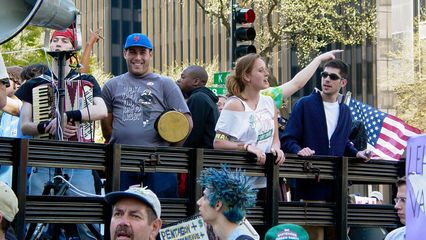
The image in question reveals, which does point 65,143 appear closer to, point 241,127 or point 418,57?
point 241,127

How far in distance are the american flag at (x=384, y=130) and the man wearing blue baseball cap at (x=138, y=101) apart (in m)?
4.28

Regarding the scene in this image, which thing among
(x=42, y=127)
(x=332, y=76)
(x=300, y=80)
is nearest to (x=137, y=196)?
(x=42, y=127)

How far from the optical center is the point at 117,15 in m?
81.9

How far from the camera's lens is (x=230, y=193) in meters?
7.11

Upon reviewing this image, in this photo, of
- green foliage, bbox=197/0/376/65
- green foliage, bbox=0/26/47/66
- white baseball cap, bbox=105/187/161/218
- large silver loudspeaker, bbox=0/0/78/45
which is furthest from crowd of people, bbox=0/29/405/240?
green foliage, bbox=197/0/376/65

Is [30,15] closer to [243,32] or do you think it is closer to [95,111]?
[95,111]

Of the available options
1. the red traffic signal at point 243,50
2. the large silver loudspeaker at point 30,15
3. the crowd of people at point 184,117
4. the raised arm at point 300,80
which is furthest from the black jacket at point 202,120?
the red traffic signal at point 243,50

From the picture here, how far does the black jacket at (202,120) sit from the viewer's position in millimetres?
10039

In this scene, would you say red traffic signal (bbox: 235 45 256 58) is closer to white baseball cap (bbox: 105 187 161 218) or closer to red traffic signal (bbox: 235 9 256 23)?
red traffic signal (bbox: 235 9 256 23)

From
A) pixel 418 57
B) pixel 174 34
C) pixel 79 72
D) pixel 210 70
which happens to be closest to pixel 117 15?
pixel 174 34

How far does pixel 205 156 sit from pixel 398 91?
4363cm

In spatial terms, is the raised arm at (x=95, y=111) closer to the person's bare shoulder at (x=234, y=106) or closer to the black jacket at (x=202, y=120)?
the person's bare shoulder at (x=234, y=106)

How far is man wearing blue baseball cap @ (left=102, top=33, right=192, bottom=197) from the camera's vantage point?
9203 mm

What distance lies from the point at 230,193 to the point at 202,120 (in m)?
3.02
